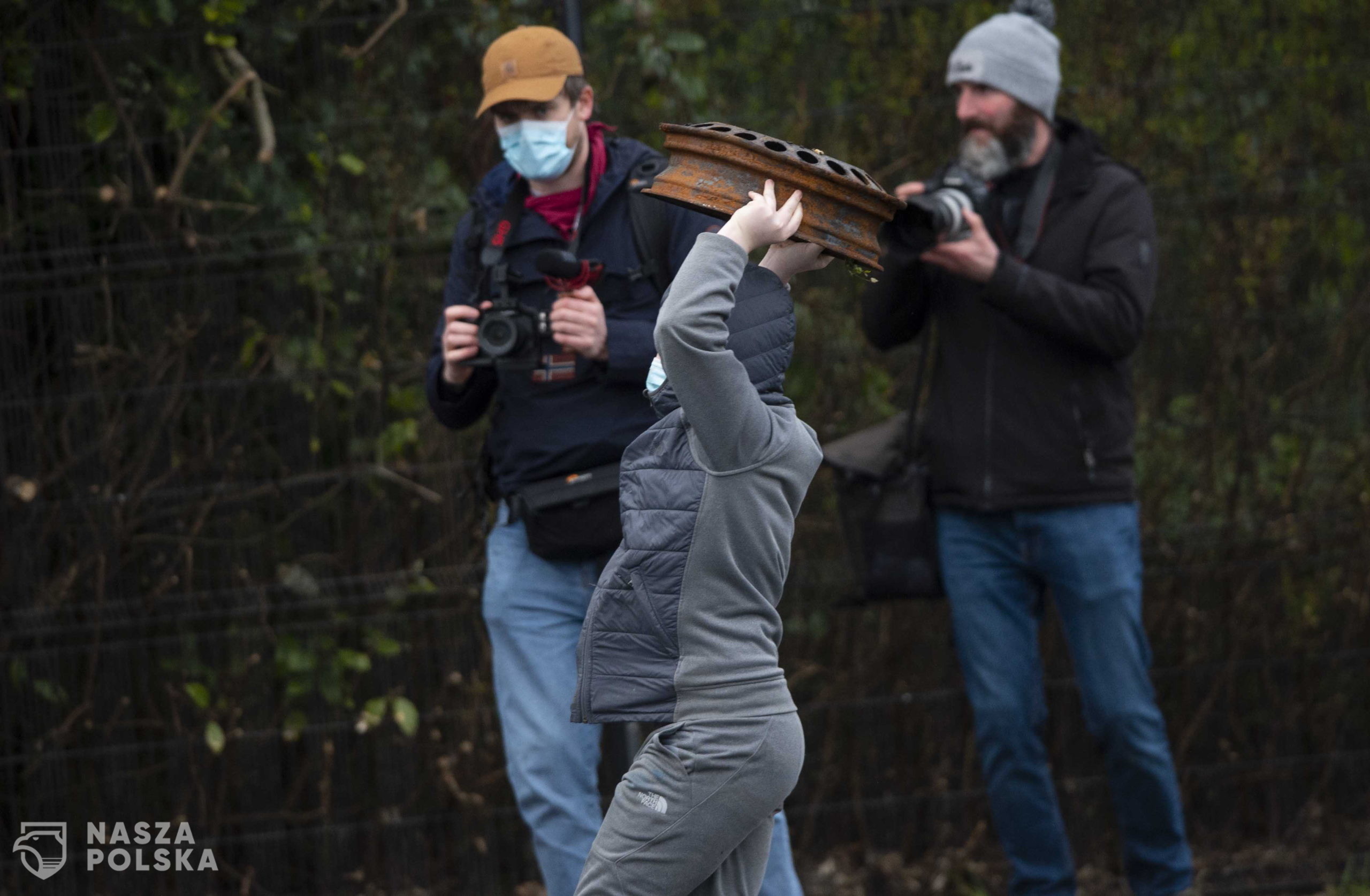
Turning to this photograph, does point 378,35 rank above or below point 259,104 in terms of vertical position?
above

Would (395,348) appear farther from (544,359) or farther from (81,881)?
(81,881)

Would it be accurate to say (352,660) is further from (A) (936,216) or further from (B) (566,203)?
(A) (936,216)

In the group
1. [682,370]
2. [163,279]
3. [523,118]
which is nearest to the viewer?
[682,370]

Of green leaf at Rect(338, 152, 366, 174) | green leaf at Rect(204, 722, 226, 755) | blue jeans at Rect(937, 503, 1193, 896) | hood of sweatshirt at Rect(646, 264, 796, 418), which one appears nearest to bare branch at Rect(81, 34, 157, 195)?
green leaf at Rect(338, 152, 366, 174)

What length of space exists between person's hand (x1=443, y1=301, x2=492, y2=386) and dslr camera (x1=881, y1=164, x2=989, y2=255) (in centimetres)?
98

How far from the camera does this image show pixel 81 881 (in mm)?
3928

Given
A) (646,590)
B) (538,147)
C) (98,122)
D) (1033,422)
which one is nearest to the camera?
(646,590)

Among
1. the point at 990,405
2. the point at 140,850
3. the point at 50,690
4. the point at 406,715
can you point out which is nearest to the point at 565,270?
the point at 990,405

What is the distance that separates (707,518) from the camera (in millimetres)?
2248

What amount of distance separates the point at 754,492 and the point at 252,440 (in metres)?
2.10

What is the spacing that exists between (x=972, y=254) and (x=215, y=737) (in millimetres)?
2309

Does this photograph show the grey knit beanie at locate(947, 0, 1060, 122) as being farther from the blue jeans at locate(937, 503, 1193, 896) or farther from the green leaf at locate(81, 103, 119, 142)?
the green leaf at locate(81, 103, 119, 142)

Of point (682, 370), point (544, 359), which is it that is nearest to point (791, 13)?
point (544, 359)

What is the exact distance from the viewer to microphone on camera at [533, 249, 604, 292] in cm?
300
